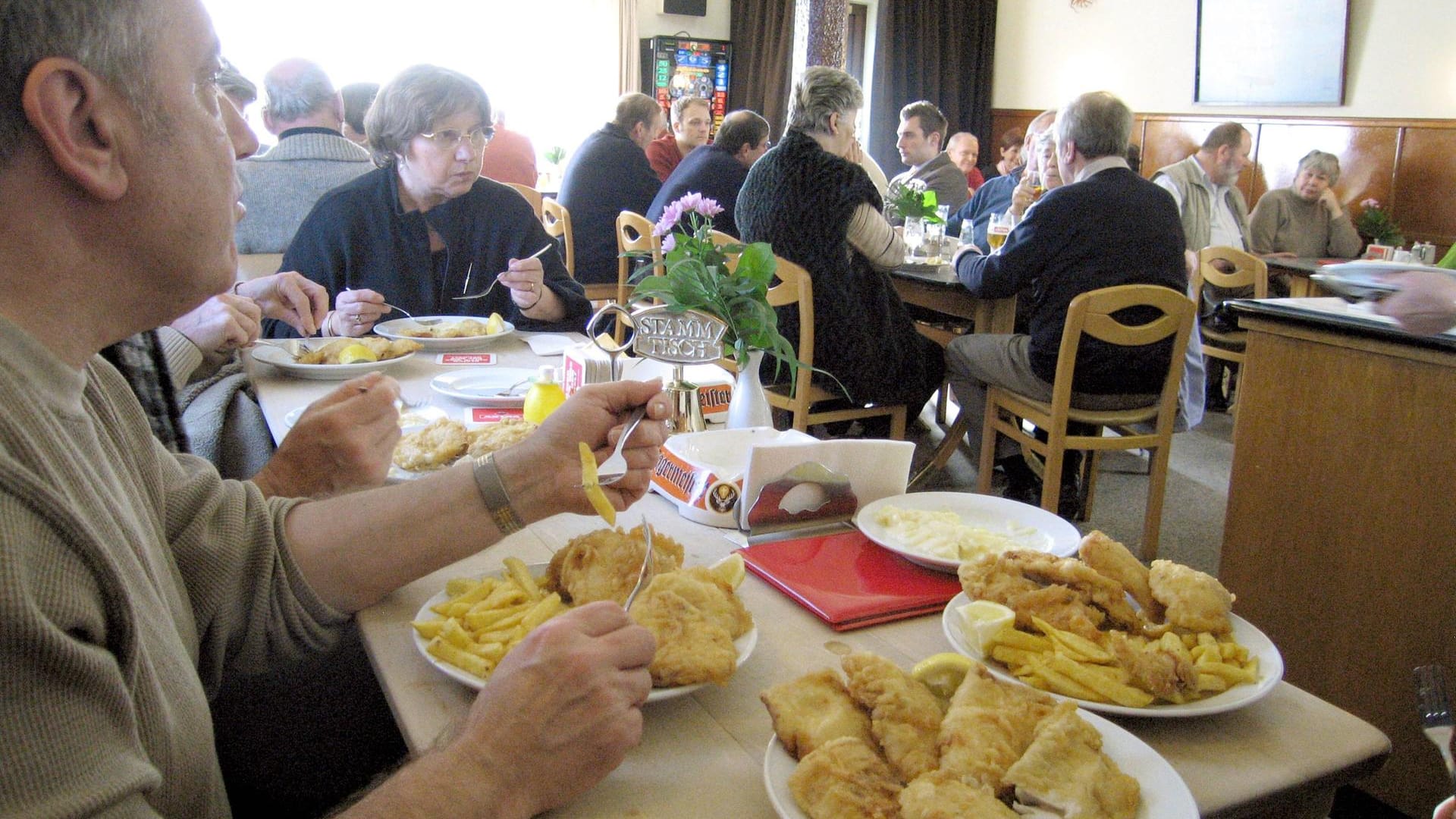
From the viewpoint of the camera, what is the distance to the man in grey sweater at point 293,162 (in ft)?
10.6

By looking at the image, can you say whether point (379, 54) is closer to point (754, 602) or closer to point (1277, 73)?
point (1277, 73)

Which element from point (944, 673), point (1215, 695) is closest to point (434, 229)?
point (944, 673)

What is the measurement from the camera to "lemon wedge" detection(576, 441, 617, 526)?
1.08 meters

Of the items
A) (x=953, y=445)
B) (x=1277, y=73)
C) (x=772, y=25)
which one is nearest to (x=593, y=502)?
(x=953, y=445)

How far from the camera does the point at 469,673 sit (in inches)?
34.1

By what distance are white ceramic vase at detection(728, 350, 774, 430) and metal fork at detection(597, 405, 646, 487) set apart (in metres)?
0.45

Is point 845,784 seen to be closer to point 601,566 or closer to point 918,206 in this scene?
point 601,566

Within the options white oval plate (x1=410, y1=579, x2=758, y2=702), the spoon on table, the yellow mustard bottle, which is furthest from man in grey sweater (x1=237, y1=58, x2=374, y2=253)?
white oval plate (x1=410, y1=579, x2=758, y2=702)

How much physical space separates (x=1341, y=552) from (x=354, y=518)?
1889mm

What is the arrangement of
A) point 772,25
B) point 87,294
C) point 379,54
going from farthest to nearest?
1. point 772,25
2. point 379,54
3. point 87,294

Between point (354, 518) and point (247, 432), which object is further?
point (247, 432)

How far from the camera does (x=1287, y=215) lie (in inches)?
230

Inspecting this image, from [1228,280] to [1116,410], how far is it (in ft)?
6.47

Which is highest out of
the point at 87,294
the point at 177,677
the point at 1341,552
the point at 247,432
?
the point at 87,294
